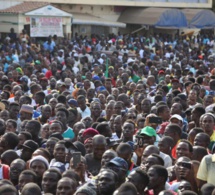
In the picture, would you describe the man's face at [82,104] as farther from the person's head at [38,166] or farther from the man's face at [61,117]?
the person's head at [38,166]

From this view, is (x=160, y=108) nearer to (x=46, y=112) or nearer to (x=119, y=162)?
(x=46, y=112)

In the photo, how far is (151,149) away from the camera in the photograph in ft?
28.8

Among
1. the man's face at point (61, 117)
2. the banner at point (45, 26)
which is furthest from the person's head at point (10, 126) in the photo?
the banner at point (45, 26)

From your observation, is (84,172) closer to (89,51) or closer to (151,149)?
A: (151,149)

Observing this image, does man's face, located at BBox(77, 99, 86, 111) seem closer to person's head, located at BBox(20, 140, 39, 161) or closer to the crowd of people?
the crowd of people

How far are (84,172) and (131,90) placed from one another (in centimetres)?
781

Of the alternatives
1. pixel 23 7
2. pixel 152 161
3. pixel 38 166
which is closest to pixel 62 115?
pixel 38 166

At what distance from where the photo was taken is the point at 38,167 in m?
8.46

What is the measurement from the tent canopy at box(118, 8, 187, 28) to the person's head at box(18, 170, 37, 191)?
28514 mm

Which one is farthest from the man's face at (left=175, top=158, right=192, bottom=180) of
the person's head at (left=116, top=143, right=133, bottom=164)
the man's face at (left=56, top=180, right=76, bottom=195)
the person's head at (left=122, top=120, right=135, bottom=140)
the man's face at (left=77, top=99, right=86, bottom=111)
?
the man's face at (left=77, top=99, right=86, bottom=111)

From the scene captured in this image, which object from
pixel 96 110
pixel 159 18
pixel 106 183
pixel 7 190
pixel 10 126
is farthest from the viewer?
pixel 159 18

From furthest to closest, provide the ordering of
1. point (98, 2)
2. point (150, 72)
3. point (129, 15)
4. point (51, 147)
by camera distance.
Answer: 1. point (129, 15)
2. point (98, 2)
3. point (150, 72)
4. point (51, 147)

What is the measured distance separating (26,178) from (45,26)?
2017 cm

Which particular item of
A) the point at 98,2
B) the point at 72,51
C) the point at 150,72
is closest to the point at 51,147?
the point at 150,72
